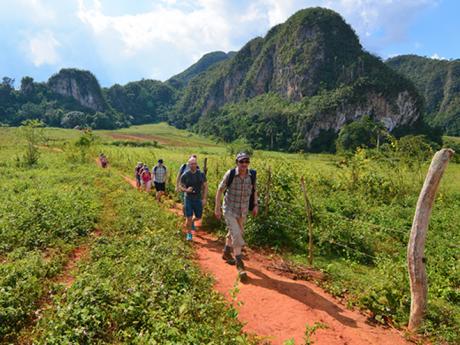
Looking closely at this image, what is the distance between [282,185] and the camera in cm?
1012

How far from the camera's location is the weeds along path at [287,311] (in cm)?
478

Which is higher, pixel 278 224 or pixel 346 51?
pixel 346 51

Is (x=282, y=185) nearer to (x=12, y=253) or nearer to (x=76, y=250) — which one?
(x=76, y=250)

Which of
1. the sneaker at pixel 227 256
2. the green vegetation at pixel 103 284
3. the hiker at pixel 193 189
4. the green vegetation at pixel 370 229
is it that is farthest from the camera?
the hiker at pixel 193 189

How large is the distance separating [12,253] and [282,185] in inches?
277

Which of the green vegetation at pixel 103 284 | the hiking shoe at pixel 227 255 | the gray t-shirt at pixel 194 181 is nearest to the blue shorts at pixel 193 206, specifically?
the gray t-shirt at pixel 194 181

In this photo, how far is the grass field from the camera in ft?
14.2

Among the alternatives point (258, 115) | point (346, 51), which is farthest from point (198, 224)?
point (346, 51)

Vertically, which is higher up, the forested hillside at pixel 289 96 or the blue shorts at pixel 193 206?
the forested hillside at pixel 289 96

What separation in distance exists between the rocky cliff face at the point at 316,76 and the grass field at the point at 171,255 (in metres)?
91.0

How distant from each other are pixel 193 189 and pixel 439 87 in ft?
630

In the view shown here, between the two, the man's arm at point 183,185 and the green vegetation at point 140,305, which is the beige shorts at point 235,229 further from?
the man's arm at point 183,185

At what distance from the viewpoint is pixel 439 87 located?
163 m

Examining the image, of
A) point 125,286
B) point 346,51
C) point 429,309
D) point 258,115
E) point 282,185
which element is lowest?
point 429,309
